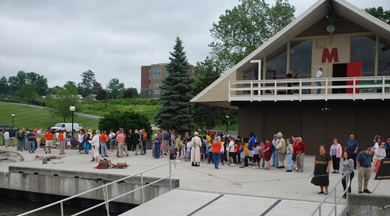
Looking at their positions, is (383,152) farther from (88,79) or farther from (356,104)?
(88,79)

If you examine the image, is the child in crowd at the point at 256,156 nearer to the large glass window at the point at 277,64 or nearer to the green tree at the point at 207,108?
the large glass window at the point at 277,64

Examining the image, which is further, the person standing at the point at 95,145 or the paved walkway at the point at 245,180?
the person standing at the point at 95,145

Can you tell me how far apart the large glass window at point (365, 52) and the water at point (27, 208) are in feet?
54.3

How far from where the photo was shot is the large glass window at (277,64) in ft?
68.9

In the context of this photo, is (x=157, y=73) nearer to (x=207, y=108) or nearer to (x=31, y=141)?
(x=207, y=108)

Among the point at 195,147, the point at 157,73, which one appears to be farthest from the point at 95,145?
the point at 157,73

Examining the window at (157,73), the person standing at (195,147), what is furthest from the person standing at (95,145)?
the window at (157,73)

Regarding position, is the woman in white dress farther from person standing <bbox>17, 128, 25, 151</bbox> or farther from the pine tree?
the pine tree

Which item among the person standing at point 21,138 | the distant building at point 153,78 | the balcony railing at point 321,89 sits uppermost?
the distant building at point 153,78

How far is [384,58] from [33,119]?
64.3 meters

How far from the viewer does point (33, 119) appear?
6519 cm

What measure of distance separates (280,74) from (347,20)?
5127 mm

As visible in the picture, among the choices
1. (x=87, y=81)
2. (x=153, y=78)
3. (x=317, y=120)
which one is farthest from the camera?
(x=87, y=81)

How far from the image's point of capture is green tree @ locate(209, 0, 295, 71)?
143 feet
